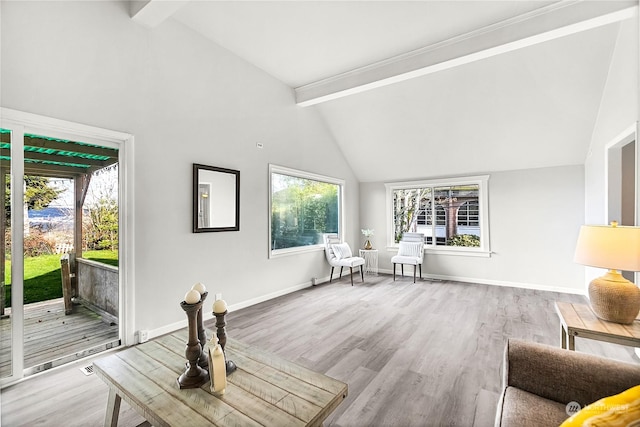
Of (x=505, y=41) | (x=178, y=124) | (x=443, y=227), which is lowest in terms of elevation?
(x=443, y=227)

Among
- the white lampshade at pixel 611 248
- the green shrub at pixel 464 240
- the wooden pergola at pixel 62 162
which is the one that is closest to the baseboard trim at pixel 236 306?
the wooden pergola at pixel 62 162

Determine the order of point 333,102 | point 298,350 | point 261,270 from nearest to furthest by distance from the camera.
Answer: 1. point 298,350
2. point 261,270
3. point 333,102

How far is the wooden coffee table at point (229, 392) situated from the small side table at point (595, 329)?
168 cm

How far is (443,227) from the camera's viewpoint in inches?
237

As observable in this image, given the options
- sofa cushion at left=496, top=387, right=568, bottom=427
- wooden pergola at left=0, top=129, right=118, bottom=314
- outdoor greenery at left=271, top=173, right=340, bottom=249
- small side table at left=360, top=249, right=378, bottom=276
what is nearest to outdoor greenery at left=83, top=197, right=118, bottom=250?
wooden pergola at left=0, top=129, right=118, bottom=314

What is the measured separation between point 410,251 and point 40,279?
5.35 meters

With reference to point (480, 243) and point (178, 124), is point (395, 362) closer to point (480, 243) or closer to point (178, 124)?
point (178, 124)

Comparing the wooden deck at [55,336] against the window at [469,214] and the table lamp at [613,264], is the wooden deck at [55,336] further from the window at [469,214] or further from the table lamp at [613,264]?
the window at [469,214]

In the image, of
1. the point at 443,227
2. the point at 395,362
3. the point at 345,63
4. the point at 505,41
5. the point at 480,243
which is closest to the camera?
the point at 395,362

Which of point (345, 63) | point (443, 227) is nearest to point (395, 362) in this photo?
point (345, 63)

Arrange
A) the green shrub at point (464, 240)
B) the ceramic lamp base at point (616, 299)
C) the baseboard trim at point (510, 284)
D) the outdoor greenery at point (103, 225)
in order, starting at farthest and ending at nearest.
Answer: the green shrub at point (464, 240), the baseboard trim at point (510, 284), the outdoor greenery at point (103, 225), the ceramic lamp base at point (616, 299)

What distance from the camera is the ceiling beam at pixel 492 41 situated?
2.75 m

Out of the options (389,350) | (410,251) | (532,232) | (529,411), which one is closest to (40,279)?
(389,350)

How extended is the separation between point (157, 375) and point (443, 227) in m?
5.67
